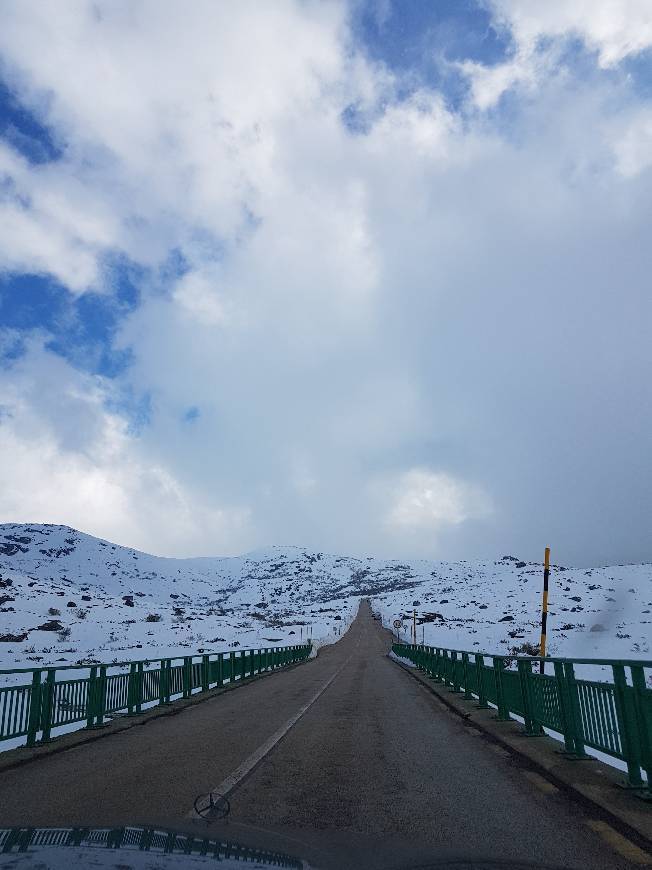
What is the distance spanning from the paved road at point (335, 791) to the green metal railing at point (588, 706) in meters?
0.80

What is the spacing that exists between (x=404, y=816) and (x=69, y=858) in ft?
10.2

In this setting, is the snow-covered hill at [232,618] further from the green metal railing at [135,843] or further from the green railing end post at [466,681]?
the green metal railing at [135,843]

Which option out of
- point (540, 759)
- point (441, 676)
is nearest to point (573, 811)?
point (540, 759)

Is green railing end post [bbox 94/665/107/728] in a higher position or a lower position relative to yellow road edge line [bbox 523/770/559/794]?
higher

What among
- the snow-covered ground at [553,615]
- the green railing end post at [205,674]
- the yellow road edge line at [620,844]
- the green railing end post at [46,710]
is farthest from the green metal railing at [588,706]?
the snow-covered ground at [553,615]

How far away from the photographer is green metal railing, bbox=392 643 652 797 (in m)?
6.03

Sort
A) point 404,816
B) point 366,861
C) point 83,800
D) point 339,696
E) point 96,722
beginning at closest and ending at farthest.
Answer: point 366,861
point 404,816
point 83,800
point 96,722
point 339,696

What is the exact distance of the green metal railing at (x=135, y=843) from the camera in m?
3.97

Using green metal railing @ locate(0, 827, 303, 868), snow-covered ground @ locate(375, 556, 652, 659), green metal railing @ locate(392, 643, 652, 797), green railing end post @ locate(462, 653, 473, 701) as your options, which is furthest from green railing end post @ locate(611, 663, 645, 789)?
snow-covered ground @ locate(375, 556, 652, 659)

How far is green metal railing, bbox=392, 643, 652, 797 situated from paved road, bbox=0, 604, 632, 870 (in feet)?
2.63

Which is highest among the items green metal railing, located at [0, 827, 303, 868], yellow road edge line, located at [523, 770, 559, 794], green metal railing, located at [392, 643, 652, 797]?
green metal railing, located at [392, 643, 652, 797]

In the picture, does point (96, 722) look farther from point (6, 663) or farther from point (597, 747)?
point (6, 663)

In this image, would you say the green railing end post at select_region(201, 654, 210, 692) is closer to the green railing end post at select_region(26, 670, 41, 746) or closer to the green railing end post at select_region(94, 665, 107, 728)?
the green railing end post at select_region(94, 665, 107, 728)

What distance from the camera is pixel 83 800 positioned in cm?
634
